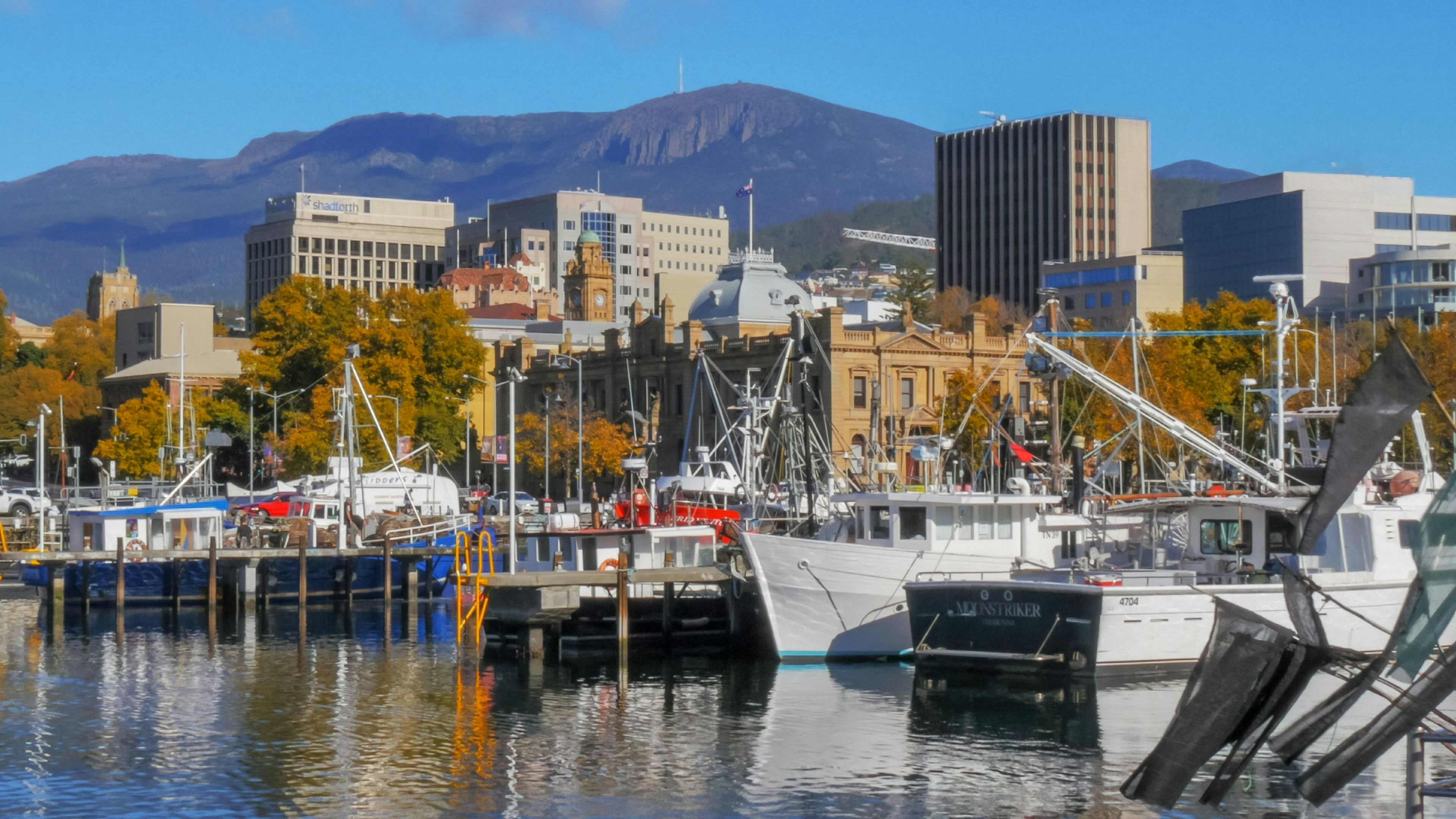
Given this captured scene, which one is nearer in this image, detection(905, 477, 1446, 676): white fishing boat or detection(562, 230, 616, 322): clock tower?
detection(905, 477, 1446, 676): white fishing boat

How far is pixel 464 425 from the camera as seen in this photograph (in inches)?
4294

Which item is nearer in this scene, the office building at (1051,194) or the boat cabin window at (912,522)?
the boat cabin window at (912,522)

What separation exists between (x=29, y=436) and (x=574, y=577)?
9426 centimetres

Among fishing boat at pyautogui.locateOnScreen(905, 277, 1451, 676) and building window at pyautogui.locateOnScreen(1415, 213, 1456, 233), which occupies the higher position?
building window at pyautogui.locateOnScreen(1415, 213, 1456, 233)

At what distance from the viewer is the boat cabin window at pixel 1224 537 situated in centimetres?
4112

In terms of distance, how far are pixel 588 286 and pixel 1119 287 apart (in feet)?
164

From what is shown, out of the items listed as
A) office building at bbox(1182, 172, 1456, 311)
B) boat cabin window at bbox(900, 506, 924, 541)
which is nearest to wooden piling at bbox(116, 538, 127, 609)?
boat cabin window at bbox(900, 506, 924, 541)

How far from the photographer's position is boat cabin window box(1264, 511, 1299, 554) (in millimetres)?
40719

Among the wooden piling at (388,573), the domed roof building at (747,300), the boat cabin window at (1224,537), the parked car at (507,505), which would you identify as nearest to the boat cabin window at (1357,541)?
the boat cabin window at (1224,537)

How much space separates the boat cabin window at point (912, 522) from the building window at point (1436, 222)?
437ft

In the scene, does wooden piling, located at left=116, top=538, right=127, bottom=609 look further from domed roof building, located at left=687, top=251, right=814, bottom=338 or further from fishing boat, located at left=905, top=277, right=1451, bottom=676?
domed roof building, located at left=687, top=251, right=814, bottom=338

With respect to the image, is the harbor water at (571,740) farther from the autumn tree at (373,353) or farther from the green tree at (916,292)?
the green tree at (916,292)

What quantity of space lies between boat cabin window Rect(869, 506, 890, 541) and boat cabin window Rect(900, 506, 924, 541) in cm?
41

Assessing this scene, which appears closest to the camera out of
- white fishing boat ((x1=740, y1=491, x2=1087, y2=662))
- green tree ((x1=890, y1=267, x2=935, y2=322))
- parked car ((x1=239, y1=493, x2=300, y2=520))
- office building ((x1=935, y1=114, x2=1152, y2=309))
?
white fishing boat ((x1=740, y1=491, x2=1087, y2=662))
